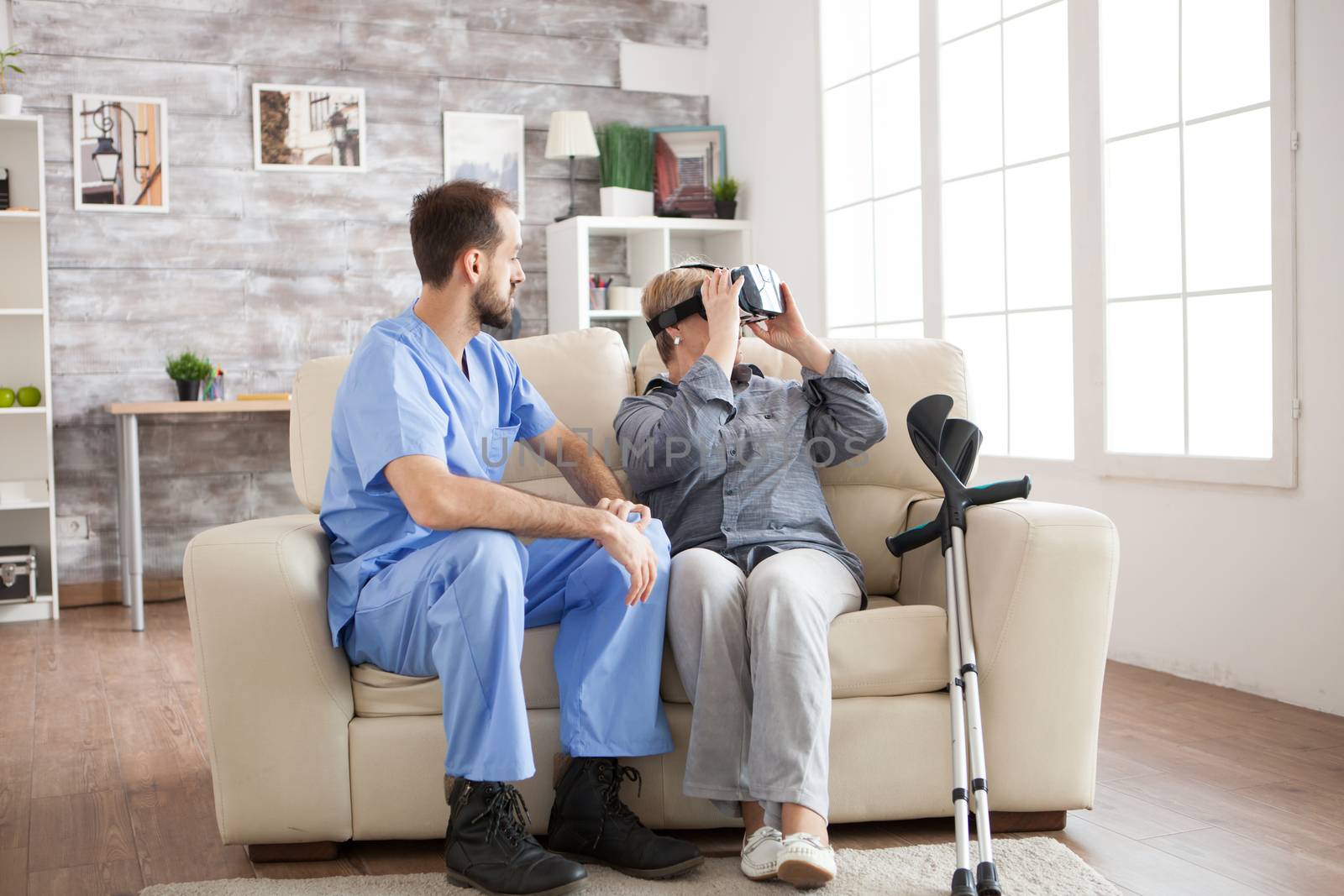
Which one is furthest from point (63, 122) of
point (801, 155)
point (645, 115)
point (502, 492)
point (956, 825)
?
point (956, 825)

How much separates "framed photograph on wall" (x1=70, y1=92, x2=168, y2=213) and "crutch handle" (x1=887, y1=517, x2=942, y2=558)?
364 centimetres

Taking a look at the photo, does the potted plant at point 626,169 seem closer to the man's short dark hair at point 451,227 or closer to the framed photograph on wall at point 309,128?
the framed photograph on wall at point 309,128

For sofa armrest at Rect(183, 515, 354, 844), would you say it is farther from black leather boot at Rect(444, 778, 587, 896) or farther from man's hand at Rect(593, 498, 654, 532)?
man's hand at Rect(593, 498, 654, 532)

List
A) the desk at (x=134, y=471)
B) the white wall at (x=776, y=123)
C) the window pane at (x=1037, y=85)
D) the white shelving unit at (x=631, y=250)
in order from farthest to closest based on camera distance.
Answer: the white shelving unit at (x=631, y=250), the white wall at (x=776, y=123), the desk at (x=134, y=471), the window pane at (x=1037, y=85)

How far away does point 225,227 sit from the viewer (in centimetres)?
480

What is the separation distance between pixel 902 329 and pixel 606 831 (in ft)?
9.21

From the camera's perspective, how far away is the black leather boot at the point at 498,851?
5.86ft

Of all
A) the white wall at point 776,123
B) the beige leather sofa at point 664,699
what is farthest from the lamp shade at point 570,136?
the beige leather sofa at point 664,699

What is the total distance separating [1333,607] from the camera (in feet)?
9.20

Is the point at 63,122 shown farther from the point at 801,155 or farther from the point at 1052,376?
the point at 1052,376

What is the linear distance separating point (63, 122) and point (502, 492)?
3604 millimetres

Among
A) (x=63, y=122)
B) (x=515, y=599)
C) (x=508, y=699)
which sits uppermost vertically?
(x=63, y=122)

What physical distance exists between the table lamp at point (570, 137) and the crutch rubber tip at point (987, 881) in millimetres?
3875

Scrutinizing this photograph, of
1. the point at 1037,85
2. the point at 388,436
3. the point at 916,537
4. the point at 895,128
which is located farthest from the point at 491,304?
the point at 895,128
